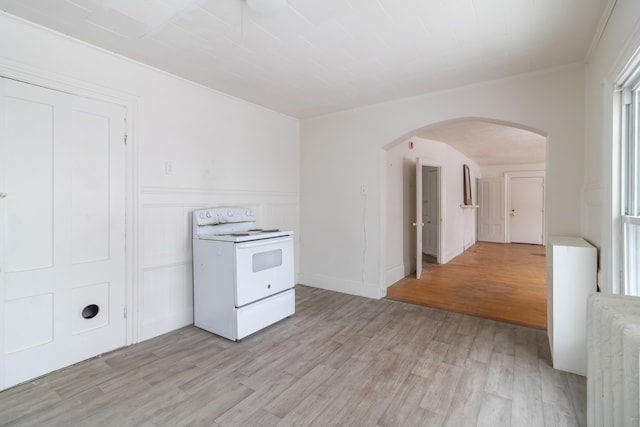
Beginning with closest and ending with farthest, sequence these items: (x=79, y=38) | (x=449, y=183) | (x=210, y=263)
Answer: (x=79, y=38) → (x=210, y=263) → (x=449, y=183)

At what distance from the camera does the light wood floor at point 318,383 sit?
1653 mm

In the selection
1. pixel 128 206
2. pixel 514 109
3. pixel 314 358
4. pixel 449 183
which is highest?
pixel 514 109

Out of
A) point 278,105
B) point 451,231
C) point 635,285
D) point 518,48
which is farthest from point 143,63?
point 451,231

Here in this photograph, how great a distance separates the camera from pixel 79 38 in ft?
7.07

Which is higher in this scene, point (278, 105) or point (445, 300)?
point (278, 105)

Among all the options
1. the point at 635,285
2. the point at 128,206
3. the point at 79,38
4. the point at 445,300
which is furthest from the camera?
the point at 445,300

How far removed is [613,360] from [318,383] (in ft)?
5.06

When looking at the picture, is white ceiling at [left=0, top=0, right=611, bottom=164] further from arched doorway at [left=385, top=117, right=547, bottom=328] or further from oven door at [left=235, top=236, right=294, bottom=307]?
oven door at [left=235, top=236, right=294, bottom=307]

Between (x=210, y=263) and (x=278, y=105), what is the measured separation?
82.5 inches

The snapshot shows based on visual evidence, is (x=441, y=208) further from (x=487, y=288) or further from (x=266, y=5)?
(x=266, y=5)

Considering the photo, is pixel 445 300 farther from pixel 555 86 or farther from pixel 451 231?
pixel 451 231

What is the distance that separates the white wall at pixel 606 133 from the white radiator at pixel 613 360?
2.78 ft

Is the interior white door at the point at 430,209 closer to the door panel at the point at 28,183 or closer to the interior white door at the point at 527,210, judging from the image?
the interior white door at the point at 527,210

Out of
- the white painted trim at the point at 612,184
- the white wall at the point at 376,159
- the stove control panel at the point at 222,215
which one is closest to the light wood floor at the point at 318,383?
the white painted trim at the point at 612,184
